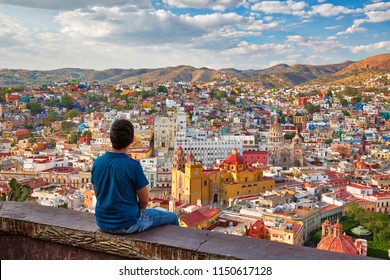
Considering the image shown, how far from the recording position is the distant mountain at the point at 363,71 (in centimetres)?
6950

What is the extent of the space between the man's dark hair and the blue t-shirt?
0.14ft

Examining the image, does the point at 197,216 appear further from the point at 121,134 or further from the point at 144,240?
the point at 144,240

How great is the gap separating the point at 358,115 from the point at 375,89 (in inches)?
739

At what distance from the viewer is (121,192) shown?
72.9 inches

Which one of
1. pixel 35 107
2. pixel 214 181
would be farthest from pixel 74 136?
pixel 214 181

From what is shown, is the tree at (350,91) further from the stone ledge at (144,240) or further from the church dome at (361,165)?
the stone ledge at (144,240)

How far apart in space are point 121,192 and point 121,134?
0.23 m

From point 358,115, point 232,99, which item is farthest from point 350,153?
point 232,99

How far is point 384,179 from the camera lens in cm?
1988

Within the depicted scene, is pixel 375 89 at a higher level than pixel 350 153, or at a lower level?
higher

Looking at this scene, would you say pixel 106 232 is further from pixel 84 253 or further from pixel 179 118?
pixel 179 118

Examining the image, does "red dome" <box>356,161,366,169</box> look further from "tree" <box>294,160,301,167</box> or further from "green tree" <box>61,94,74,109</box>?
"green tree" <box>61,94,74,109</box>

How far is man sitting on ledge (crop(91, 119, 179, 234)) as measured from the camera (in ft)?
5.96

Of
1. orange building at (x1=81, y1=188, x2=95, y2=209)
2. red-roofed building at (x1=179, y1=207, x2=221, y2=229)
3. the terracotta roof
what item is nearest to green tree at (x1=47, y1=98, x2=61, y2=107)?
orange building at (x1=81, y1=188, x2=95, y2=209)
